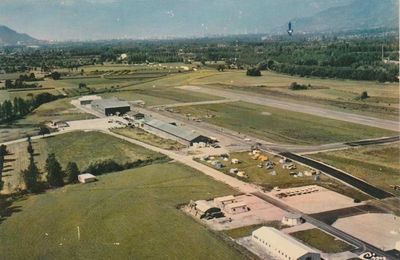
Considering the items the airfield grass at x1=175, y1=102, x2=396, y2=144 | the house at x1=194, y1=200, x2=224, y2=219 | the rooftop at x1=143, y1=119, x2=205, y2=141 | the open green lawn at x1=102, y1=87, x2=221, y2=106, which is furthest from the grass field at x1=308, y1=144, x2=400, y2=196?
the open green lawn at x1=102, y1=87, x2=221, y2=106

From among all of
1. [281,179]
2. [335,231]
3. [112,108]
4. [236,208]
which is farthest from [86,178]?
[112,108]

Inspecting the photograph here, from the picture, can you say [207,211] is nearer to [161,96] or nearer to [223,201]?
[223,201]

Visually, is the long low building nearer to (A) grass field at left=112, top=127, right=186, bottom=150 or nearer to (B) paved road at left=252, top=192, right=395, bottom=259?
(A) grass field at left=112, top=127, right=186, bottom=150

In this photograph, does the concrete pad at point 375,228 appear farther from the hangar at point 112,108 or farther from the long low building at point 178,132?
the hangar at point 112,108

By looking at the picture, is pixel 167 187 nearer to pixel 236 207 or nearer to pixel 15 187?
pixel 236 207

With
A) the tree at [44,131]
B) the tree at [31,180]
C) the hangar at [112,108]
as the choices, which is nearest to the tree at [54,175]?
the tree at [31,180]
